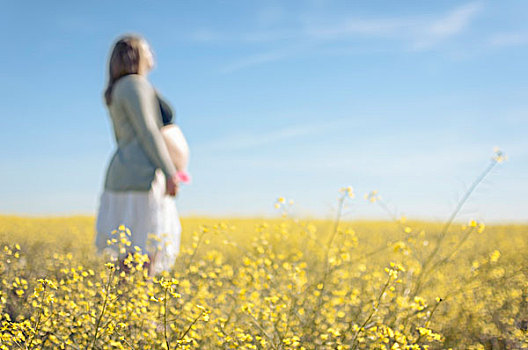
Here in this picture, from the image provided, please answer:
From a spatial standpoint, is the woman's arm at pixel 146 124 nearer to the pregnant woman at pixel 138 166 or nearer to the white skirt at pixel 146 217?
the pregnant woman at pixel 138 166

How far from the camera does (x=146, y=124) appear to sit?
12.4ft

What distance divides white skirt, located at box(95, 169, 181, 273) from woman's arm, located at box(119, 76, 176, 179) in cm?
18

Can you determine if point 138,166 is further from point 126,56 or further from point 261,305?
point 261,305

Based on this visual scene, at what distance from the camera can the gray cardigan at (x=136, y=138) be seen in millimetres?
3777

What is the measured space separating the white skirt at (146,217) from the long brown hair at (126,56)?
2.73 feet

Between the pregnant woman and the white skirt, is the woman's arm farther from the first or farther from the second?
the white skirt

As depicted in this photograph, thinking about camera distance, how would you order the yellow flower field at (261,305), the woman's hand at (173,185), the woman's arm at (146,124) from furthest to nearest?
1. the woman's hand at (173,185)
2. the woman's arm at (146,124)
3. the yellow flower field at (261,305)

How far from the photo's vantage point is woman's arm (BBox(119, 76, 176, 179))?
3.77 m

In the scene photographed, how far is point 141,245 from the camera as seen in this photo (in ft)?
12.8

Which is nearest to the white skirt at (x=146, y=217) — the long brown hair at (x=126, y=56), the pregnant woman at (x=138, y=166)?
the pregnant woman at (x=138, y=166)

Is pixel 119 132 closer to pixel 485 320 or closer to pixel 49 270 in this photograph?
pixel 49 270

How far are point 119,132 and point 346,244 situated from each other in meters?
2.00

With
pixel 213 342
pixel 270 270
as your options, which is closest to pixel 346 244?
pixel 270 270

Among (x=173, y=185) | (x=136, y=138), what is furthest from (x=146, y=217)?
(x=136, y=138)
